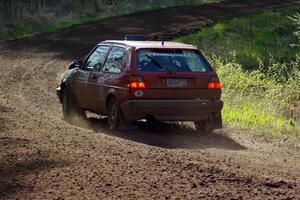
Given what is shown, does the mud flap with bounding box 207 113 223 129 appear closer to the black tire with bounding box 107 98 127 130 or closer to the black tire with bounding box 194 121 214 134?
the black tire with bounding box 194 121 214 134

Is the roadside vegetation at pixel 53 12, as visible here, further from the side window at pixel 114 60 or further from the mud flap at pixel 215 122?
the mud flap at pixel 215 122

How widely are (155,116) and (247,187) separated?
448 centimetres

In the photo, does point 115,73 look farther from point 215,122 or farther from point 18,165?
point 18,165

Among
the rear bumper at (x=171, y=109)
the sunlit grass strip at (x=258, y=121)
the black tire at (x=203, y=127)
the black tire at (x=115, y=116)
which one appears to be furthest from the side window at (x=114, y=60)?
the sunlit grass strip at (x=258, y=121)

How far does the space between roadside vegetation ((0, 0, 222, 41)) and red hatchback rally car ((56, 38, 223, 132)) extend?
21609mm

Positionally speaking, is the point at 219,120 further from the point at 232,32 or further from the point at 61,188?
the point at 232,32

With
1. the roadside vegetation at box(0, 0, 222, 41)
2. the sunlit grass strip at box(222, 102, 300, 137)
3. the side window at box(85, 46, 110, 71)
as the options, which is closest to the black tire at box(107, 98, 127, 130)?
the side window at box(85, 46, 110, 71)

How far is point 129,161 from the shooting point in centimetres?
953

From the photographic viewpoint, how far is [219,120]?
12.8m

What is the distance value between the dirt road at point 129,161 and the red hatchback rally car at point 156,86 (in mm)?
364

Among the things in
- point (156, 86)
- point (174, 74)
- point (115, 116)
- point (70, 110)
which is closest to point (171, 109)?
point (156, 86)

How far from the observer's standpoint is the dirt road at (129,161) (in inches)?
311

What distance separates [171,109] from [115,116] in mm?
1026

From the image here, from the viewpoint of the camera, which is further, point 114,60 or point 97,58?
point 97,58
